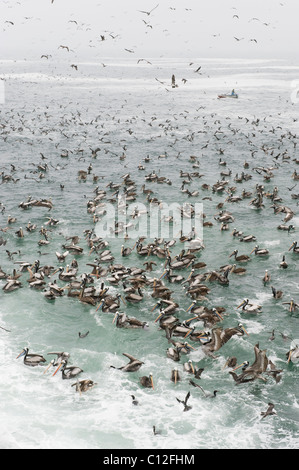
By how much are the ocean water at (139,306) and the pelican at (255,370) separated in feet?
1.02

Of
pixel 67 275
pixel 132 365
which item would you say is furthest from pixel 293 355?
pixel 67 275

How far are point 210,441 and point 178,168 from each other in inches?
1404

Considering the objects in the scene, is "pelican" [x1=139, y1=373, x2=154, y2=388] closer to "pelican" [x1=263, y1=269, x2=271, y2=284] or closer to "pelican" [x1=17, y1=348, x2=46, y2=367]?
"pelican" [x1=17, y1=348, x2=46, y2=367]

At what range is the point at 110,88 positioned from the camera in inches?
4176

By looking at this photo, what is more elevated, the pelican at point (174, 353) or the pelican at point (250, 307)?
the pelican at point (250, 307)

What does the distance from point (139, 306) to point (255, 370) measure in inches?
301

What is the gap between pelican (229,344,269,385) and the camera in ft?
59.8

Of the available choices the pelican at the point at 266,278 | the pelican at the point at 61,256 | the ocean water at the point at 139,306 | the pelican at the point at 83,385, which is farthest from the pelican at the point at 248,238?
the pelican at the point at 83,385

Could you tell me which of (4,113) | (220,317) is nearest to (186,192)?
(220,317)

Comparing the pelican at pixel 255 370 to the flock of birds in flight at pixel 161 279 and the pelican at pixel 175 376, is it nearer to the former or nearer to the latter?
the flock of birds in flight at pixel 161 279

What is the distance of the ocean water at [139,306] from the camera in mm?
16391

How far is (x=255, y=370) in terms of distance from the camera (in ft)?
60.6

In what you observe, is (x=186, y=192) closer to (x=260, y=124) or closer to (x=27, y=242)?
(x=27, y=242)

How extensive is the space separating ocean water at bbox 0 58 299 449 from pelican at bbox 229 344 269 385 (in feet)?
1.02
